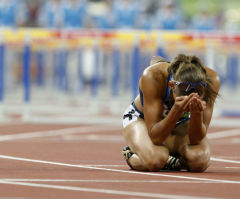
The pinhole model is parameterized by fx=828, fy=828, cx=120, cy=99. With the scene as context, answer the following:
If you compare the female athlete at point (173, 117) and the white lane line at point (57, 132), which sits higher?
the female athlete at point (173, 117)

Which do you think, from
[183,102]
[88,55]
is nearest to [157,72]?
[183,102]

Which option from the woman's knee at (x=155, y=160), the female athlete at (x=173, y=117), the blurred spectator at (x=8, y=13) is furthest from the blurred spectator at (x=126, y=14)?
the woman's knee at (x=155, y=160)

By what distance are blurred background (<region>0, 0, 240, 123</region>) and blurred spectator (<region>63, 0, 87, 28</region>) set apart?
2 cm

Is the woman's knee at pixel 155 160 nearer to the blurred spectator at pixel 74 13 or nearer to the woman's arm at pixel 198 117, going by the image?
the woman's arm at pixel 198 117

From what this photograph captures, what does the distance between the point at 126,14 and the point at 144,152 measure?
14.6 m

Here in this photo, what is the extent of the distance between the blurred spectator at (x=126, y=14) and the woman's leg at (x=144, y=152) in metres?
14.1

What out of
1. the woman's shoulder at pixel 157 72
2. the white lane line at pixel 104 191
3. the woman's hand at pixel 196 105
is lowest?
the white lane line at pixel 104 191

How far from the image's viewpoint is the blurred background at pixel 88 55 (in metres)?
14.7

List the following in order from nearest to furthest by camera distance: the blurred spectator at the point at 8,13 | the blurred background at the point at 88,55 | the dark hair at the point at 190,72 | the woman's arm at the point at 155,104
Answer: the dark hair at the point at 190,72 < the woman's arm at the point at 155,104 < the blurred background at the point at 88,55 < the blurred spectator at the point at 8,13

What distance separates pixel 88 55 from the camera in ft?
61.4

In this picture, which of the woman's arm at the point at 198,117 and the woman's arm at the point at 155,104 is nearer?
the woman's arm at the point at 198,117

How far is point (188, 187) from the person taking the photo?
5.99 m

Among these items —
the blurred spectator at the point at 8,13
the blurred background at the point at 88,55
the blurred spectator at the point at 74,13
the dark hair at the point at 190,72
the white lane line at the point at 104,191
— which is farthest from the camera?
the blurred spectator at the point at 74,13

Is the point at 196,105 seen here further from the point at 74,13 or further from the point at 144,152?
the point at 74,13
